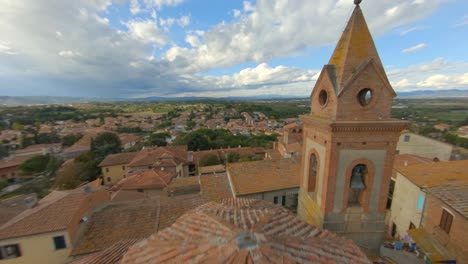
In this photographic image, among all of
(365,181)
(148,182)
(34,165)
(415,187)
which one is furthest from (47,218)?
(34,165)

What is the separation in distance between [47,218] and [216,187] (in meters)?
10.7

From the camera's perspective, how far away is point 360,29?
Answer: 21.1ft

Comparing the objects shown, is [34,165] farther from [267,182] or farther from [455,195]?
[455,195]

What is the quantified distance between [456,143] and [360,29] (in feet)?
190

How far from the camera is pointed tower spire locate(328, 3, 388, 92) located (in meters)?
6.23

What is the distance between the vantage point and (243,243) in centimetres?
378

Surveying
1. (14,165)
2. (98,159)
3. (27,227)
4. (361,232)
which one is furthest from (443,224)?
(14,165)

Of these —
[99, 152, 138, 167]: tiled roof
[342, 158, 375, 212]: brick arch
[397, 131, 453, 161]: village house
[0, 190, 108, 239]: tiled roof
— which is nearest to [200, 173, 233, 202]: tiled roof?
[0, 190, 108, 239]: tiled roof

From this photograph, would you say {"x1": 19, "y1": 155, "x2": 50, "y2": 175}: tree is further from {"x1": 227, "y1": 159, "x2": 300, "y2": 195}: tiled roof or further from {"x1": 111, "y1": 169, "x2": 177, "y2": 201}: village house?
{"x1": 227, "y1": 159, "x2": 300, "y2": 195}: tiled roof

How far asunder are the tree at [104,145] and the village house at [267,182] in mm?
36872

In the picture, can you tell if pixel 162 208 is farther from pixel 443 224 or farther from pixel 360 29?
pixel 443 224

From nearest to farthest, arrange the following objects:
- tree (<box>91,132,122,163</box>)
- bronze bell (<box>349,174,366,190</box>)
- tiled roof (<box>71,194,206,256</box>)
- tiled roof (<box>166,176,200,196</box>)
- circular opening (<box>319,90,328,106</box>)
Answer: bronze bell (<box>349,174,366,190</box>) → circular opening (<box>319,90,328,106</box>) → tiled roof (<box>71,194,206,256</box>) → tiled roof (<box>166,176,200,196</box>) → tree (<box>91,132,122,163</box>)

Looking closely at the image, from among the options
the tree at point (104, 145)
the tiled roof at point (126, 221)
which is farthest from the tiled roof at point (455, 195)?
the tree at point (104, 145)

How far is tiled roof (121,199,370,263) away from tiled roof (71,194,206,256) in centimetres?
779
